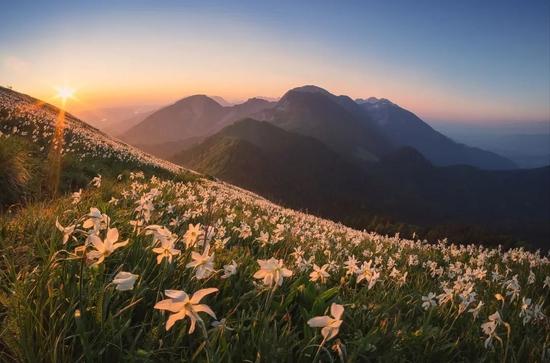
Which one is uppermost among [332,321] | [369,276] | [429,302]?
[332,321]

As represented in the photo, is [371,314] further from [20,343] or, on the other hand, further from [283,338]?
[20,343]

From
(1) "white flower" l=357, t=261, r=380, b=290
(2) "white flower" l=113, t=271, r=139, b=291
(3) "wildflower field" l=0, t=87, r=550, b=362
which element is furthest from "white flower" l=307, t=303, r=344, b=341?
(1) "white flower" l=357, t=261, r=380, b=290

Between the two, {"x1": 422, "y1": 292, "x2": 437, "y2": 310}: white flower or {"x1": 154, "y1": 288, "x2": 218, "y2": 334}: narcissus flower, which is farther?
{"x1": 422, "y1": 292, "x2": 437, "y2": 310}: white flower

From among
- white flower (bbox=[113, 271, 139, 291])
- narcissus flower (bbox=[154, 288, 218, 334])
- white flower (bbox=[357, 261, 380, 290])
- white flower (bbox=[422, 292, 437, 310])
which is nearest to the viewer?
narcissus flower (bbox=[154, 288, 218, 334])

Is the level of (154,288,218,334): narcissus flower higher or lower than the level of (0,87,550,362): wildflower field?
higher

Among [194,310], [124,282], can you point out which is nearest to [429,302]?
[194,310]

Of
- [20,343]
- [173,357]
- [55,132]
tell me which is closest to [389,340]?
[173,357]

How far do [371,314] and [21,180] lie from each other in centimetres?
863

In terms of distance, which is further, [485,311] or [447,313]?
[485,311]

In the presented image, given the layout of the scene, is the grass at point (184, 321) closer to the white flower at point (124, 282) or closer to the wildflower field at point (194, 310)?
the wildflower field at point (194, 310)

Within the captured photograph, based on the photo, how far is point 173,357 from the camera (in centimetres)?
240

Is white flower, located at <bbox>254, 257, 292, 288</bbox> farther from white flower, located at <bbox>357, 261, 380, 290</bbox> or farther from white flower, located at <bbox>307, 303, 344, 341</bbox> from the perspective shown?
white flower, located at <bbox>357, 261, 380, 290</bbox>

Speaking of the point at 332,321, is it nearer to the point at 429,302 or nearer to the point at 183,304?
the point at 183,304

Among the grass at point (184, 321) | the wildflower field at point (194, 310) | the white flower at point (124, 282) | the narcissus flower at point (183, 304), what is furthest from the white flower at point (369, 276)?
the white flower at point (124, 282)
